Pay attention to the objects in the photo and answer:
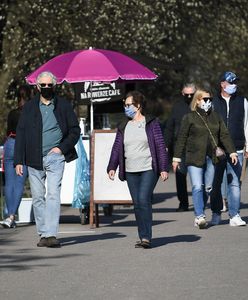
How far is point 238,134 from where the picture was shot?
14828mm

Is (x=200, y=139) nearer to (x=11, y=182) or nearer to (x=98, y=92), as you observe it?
(x=11, y=182)

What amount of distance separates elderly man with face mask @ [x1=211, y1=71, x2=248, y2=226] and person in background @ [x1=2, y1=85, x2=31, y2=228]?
2.36 meters

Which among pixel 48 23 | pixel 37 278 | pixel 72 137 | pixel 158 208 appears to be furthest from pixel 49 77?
pixel 48 23

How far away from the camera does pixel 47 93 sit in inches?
478

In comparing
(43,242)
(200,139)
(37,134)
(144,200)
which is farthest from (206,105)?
(43,242)

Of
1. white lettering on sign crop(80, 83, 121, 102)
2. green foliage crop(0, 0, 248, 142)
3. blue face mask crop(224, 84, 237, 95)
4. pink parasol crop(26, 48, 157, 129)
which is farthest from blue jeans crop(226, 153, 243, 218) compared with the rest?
green foliage crop(0, 0, 248, 142)

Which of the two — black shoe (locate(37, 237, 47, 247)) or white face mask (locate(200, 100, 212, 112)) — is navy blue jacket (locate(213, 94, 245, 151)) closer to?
white face mask (locate(200, 100, 212, 112))

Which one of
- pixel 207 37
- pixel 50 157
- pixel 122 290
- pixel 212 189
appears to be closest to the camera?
pixel 122 290

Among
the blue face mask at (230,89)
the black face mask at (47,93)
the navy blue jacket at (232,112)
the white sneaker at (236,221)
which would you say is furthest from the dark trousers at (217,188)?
the black face mask at (47,93)

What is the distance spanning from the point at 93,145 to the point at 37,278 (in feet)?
16.6

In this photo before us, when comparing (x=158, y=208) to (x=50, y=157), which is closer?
(x=50, y=157)

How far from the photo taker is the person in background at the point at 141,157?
12.0 meters

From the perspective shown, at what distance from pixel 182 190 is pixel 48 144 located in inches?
227

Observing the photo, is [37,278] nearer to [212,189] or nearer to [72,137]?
[72,137]
